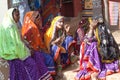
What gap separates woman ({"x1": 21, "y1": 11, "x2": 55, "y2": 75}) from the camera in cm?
705

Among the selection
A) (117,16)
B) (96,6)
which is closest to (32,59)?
(96,6)

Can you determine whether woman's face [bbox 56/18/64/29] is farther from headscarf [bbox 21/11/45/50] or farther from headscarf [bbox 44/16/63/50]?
headscarf [bbox 21/11/45/50]

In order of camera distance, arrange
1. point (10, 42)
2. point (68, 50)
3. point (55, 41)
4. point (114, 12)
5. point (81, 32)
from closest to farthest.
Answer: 1. point (10, 42)
2. point (55, 41)
3. point (68, 50)
4. point (81, 32)
5. point (114, 12)

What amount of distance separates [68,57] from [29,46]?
0.94m

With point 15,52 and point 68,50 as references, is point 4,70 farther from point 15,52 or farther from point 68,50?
point 68,50

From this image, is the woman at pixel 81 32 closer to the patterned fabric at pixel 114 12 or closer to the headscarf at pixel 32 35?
the headscarf at pixel 32 35

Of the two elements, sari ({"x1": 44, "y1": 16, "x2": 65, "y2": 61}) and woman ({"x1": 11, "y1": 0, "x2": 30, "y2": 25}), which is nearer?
sari ({"x1": 44, "y1": 16, "x2": 65, "y2": 61})

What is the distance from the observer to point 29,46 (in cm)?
701

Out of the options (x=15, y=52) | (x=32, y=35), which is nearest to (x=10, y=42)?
(x=15, y=52)

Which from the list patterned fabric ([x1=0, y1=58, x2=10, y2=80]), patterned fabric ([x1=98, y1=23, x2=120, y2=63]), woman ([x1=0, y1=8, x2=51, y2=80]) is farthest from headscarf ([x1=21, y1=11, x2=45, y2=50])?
patterned fabric ([x1=98, y1=23, x2=120, y2=63])

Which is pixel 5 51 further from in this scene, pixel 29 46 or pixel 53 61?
pixel 53 61

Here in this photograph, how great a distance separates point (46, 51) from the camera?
724 centimetres

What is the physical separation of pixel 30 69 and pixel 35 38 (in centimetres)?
59

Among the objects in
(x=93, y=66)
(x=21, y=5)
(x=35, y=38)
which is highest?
(x=21, y=5)
